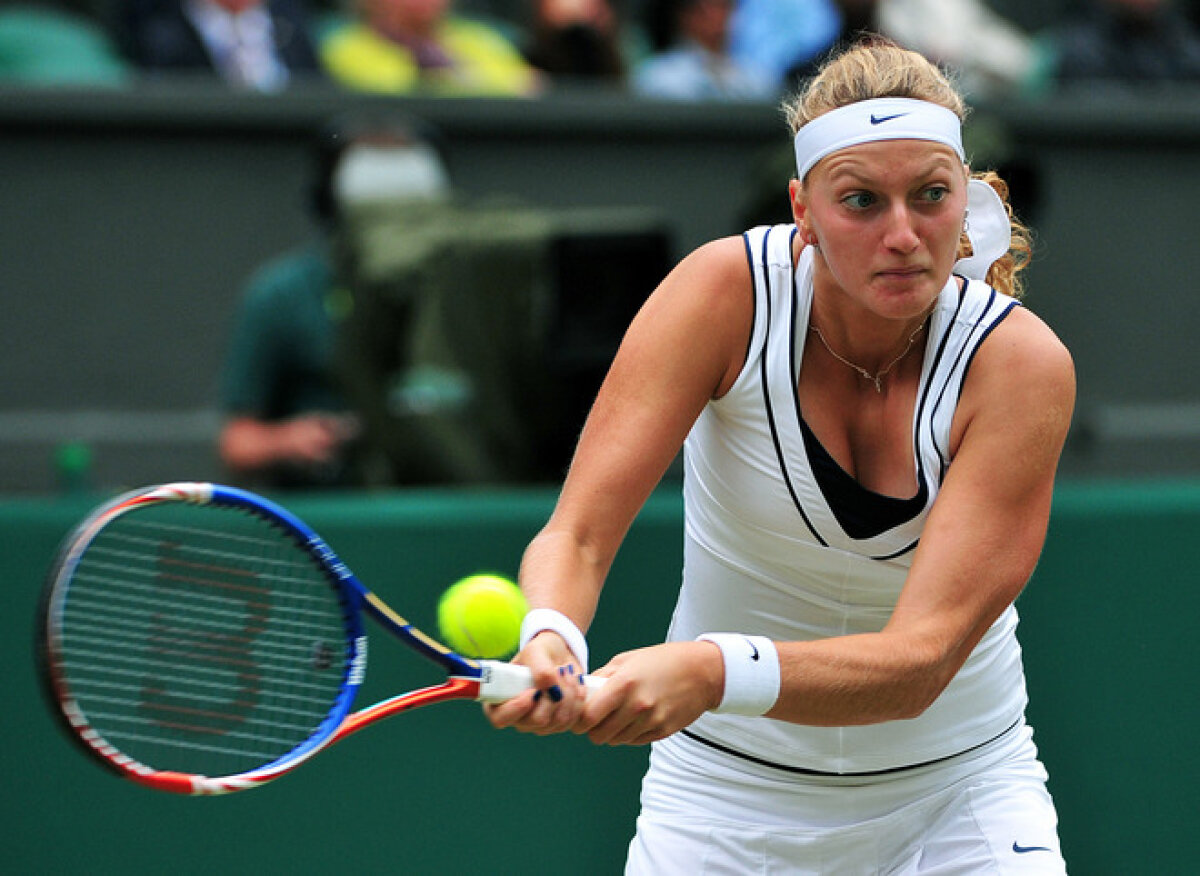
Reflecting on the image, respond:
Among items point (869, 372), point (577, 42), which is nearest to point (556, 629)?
point (869, 372)

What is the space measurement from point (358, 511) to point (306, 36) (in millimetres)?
3100

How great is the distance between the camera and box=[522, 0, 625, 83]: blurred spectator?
23.0ft

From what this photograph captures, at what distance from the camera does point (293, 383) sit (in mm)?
5535

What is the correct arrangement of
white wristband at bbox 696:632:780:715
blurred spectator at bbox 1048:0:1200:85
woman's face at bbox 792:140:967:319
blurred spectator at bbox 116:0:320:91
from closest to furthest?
white wristband at bbox 696:632:780:715 < woman's face at bbox 792:140:967:319 < blurred spectator at bbox 116:0:320:91 < blurred spectator at bbox 1048:0:1200:85

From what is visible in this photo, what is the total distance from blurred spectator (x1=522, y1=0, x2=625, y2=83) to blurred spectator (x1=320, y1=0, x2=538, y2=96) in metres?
0.12

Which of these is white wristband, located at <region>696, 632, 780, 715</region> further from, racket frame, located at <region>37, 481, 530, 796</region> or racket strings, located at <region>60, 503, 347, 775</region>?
racket strings, located at <region>60, 503, 347, 775</region>

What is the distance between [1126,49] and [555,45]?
2302mm

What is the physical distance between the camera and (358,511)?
439cm

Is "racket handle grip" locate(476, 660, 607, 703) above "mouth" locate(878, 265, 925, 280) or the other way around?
the other way around

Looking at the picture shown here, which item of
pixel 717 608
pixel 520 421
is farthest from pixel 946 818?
pixel 520 421

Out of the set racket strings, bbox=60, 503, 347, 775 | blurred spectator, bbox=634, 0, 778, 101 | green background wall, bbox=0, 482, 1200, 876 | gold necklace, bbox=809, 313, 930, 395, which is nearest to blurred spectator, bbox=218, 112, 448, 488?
green background wall, bbox=0, 482, 1200, 876

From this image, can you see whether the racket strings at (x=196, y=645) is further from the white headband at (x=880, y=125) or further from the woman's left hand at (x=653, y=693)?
the white headband at (x=880, y=125)

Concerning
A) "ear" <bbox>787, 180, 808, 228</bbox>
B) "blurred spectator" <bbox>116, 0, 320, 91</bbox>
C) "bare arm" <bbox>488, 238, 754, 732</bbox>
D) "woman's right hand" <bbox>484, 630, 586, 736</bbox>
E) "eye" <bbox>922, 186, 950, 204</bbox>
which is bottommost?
"woman's right hand" <bbox>484, 630, 586, 736</bbox>

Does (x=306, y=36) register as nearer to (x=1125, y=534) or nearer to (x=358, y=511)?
(x=358, y=511)
